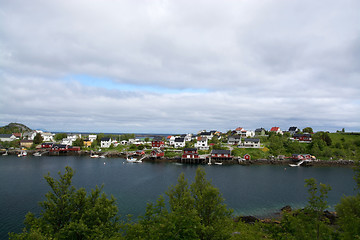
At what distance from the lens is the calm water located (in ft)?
106

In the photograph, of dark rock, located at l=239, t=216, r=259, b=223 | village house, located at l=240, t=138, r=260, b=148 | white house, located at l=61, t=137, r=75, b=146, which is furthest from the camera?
white house, located at l=61, t=137, r=75, b=146

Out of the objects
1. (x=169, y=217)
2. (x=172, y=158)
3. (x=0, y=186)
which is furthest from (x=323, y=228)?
(x=172, y=158)

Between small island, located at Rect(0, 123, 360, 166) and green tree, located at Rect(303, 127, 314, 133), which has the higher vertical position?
green tree, located at Rect(303, 127, 314, 133)

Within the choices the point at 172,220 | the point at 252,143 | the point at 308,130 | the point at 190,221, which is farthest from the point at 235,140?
the point at 172,220

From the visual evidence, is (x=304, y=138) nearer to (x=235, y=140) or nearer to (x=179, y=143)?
(x=235, y=140)

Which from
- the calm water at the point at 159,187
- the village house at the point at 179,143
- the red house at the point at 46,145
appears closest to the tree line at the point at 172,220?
the calm water at the point at 159,187

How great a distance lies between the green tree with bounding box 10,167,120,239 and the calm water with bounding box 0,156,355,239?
12894mm

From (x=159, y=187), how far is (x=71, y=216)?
97.3ft

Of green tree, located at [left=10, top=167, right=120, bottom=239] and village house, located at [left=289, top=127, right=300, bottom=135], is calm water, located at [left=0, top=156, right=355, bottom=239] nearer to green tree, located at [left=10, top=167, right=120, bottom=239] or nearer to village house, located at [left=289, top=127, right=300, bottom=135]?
green tree, located at [left=10, top=167, right=120, bottom=239]

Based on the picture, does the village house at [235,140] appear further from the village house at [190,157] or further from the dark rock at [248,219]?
the dark rock at [248,219]

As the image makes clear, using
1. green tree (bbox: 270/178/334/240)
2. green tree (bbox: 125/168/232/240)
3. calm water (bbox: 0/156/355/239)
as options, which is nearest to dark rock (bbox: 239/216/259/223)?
calm water (bbox: 0/156/355/239)

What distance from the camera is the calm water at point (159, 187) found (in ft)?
106

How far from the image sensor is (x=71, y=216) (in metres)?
16.8

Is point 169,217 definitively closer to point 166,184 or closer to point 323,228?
point 323,228
